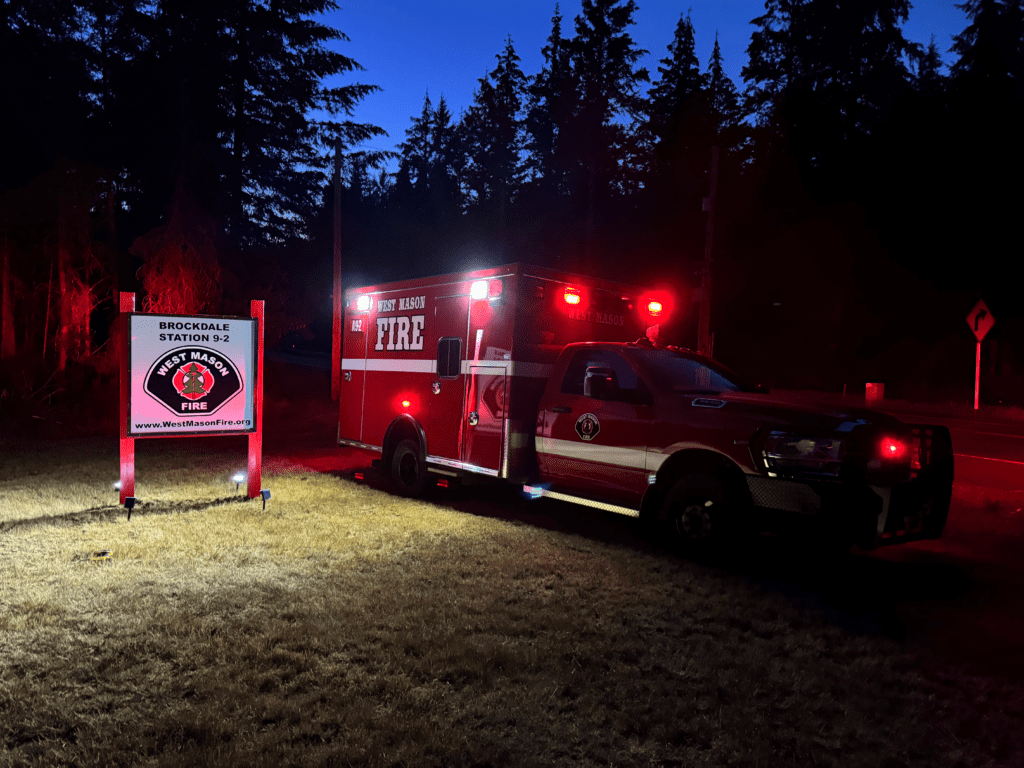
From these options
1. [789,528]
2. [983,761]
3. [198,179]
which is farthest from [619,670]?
[198,179]

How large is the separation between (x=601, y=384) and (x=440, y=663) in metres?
3.48

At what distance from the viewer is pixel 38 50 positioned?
1255 inches

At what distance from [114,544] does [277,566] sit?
1662 millimetres

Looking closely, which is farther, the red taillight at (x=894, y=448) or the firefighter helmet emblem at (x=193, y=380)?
the firefighter helmet emblem at (x=193, y=380)

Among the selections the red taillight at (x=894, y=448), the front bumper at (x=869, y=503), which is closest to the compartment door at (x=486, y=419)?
the front bumper at (x=869, y=503)

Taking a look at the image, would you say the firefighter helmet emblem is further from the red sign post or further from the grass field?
the grass field

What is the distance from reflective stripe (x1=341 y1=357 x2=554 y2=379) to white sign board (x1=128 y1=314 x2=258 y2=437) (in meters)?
1.74

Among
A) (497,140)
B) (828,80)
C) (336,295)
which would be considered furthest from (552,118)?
(336,295)

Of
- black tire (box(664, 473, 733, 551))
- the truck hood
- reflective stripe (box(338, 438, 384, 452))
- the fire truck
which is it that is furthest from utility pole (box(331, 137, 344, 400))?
the truck hood

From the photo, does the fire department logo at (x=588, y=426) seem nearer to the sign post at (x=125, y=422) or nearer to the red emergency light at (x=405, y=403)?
the red emergency light at (x=405, y=403)

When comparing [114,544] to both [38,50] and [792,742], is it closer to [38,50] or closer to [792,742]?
[792,742]

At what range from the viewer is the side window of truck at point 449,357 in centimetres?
848

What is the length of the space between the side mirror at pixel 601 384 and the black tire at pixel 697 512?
1.02 metres

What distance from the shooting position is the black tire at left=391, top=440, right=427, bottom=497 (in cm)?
899
